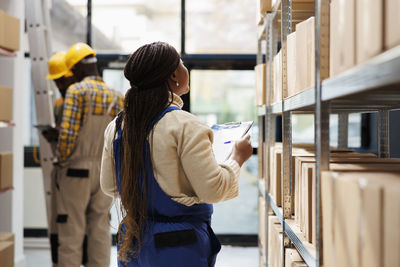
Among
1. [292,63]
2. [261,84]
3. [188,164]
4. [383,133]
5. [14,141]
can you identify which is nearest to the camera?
[188,164]

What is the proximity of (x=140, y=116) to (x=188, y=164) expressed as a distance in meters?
0.25

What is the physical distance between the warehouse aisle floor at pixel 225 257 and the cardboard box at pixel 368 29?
3519 millimetres

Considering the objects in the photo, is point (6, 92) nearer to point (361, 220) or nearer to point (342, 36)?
point (342, 36)

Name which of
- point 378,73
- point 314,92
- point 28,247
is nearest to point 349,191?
point 378,73

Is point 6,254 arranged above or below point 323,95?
below

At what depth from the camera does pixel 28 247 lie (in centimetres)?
480

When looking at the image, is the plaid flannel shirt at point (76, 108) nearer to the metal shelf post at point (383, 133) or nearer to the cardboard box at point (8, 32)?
the cardboard box at point (8, 32)

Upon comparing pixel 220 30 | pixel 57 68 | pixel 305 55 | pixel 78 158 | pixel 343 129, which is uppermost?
pixel 220 30

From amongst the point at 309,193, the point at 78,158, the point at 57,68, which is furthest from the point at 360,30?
the point at 57,68

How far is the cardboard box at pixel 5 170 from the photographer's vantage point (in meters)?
3.11

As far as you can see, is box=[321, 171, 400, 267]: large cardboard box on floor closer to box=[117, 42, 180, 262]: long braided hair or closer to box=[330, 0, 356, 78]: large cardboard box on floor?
box=[330, 0, 356, 78]: large cardboard box on floor

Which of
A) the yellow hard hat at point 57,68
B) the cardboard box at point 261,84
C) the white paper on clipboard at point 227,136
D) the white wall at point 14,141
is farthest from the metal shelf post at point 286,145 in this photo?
the white wall at point 14,141

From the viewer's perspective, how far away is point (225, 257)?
174 inches

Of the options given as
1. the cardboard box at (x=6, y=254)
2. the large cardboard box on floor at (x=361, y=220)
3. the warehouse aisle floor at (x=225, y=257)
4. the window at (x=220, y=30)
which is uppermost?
the window at (x=220, y=30)
